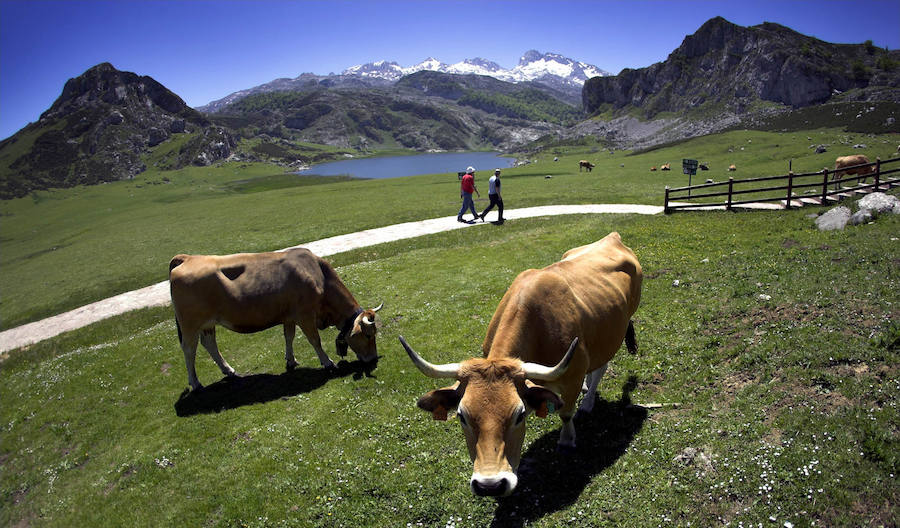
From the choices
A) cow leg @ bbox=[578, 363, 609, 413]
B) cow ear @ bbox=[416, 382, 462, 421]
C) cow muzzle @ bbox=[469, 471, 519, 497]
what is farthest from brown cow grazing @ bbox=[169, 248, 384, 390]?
cow muzzle @ bbox=[469, 471, 519, 497]

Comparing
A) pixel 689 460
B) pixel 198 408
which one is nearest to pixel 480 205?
pixel 198 408

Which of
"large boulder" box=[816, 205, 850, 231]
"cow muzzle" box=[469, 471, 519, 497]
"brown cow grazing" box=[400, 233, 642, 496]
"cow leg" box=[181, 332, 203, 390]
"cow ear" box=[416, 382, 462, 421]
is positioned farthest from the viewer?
"large boulder" box=[816, 205, 850, 231]

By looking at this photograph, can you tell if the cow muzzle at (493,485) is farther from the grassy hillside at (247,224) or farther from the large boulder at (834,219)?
the grassy hillside at (247,224)

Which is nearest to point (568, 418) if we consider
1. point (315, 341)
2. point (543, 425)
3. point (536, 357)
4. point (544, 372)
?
point (543, 425)

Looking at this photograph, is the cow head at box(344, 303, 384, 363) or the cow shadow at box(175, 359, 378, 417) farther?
the cow head at box(344, 303, 384, 363)

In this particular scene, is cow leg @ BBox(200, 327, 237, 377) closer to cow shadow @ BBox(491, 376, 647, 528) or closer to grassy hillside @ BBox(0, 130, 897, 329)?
cow shadow @ BBox(491, 376, 647, 528)

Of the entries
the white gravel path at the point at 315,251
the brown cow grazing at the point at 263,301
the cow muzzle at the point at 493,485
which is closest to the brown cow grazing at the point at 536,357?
the cow muzzle at the point at 493,485

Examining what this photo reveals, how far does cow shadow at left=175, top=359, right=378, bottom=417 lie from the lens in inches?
534

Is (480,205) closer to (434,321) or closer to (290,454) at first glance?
(434,321)

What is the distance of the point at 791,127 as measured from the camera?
99188 millimetres

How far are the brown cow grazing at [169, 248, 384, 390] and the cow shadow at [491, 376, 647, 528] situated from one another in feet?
22.8

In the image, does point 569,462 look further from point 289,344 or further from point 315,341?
point 289,344

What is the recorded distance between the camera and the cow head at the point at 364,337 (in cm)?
1421

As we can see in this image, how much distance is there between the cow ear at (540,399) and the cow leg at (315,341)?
31.2 feet
